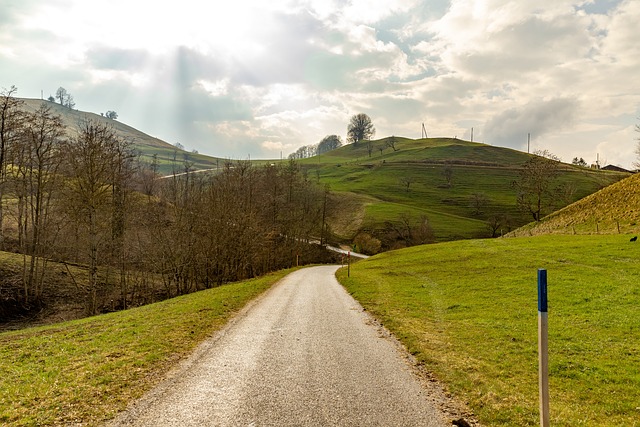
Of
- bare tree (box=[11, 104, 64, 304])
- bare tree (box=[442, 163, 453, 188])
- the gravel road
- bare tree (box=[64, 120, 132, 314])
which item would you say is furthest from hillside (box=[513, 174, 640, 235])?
bare tree (box=[442, 163, 453, 188])

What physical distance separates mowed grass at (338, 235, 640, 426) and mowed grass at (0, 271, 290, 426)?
295 inches

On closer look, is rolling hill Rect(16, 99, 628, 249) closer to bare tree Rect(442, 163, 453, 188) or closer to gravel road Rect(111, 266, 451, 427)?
bare tree Rect(442, 163, 453, 188)

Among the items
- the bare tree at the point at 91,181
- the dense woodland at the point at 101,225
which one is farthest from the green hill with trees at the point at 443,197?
the bare tree at the point at 91,181

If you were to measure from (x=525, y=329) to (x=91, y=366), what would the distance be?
48.9 ft

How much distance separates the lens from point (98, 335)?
13.6 meters

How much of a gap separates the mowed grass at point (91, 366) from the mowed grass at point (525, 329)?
7.49 m

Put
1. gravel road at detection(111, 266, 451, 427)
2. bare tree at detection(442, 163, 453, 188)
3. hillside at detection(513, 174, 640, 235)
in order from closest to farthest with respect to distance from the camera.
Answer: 1. gravel road at detection(111, 266, 451, 427)
2. hillside at detection(513, 174, 640, 235)
3. bare tree at detection(442, 163, 453, 188)

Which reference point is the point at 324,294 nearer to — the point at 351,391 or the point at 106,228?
the point at 351,391

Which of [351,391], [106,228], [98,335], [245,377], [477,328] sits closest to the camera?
[351,391]

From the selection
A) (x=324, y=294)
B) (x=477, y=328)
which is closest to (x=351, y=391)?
(x=477, y=328)

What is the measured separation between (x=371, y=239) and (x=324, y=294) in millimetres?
71391

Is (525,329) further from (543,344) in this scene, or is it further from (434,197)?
(434,197)

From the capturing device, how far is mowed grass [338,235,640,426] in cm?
804

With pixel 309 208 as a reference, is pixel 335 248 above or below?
below
